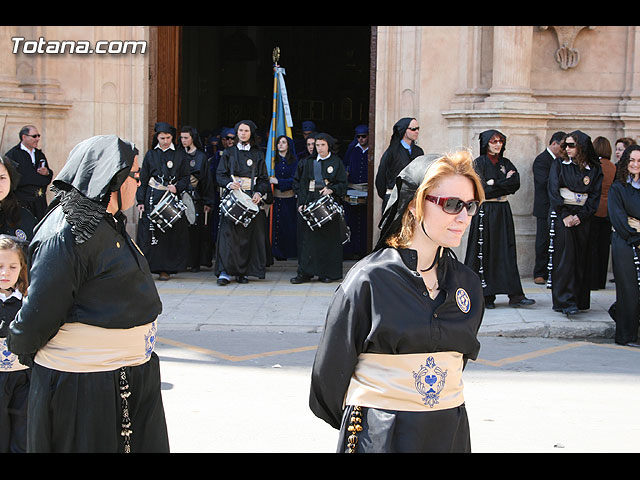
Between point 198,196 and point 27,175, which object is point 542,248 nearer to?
point 198,196

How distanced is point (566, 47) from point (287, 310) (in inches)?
232

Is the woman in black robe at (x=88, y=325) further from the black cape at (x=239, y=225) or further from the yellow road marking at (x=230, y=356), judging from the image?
the black cape at (x=239, y=225)

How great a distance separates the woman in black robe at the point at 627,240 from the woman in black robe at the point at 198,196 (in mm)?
5799

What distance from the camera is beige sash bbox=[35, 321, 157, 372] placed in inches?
157

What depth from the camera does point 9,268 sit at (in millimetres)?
5336

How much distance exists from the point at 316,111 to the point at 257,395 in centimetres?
1722

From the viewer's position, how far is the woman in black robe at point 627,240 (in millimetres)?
9688

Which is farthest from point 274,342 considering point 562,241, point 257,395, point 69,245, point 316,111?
point 316,111

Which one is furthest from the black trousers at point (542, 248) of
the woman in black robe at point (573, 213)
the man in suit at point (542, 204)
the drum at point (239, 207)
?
the drum at point (239, 207)

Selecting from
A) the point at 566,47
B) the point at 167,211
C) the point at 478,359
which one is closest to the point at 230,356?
the point at 478,359

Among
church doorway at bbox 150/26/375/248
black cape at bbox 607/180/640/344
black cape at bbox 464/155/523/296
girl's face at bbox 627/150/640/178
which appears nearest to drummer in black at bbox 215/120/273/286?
black cape at bbox 464/155/523/296

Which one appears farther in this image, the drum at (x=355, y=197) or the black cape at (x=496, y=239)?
the drum at (x=355, y=197)

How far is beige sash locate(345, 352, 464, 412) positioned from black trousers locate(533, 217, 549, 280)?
32.1ft
